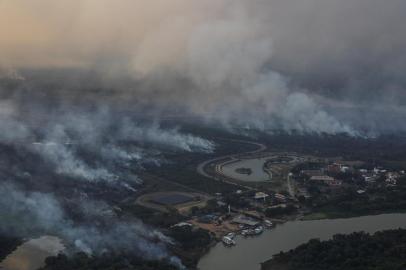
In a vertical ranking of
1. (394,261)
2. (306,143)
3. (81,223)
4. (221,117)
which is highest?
(221,117)

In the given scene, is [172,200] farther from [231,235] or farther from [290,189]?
[290,189]

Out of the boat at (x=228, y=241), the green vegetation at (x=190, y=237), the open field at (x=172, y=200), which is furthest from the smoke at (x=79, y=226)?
the open field at (x=172, y=200)

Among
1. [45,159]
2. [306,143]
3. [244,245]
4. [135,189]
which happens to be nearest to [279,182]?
[135,189]

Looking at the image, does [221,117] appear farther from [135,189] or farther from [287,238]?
[287,238]

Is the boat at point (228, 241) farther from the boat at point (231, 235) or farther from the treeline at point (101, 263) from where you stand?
the treeline at point (101, 263)

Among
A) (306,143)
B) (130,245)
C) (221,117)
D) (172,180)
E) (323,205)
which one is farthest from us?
(221,117)

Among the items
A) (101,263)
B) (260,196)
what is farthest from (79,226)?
(260,196)

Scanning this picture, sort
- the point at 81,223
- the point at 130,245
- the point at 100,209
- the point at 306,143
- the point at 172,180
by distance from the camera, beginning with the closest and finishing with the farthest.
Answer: the point at 130,245 → the point at 81,223 → the point at 100,209 → the point at 172,180 → the point at 306,143
